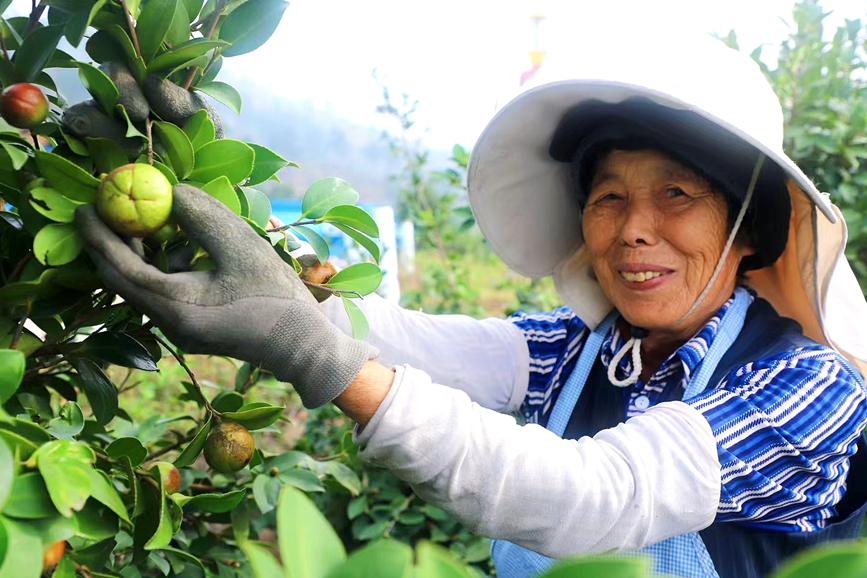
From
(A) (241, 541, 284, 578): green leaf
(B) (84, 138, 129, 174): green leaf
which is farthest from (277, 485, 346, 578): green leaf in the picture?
(B) (84, 138, 129, 174): green leaf

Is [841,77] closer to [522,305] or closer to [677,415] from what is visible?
[522,305]

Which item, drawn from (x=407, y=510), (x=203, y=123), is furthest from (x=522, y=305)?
(x=203, y=123)

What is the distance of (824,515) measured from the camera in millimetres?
1221

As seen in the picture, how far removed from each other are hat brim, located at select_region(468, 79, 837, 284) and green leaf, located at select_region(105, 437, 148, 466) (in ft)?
2.73

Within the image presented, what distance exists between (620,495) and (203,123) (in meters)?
0.68

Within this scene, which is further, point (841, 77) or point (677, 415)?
point (841, 77)

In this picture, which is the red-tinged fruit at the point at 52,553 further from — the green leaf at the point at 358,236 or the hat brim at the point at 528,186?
the hat brim at the point at 528,186

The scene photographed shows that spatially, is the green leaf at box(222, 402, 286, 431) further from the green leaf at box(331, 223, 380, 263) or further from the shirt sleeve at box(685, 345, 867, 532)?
the shirt sleeve at box(685, 345, 867, 532)

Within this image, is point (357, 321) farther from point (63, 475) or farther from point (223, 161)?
point (63, 475)

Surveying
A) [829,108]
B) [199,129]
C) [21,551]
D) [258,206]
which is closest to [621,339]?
[258,206]

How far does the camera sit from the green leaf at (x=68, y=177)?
0.68m

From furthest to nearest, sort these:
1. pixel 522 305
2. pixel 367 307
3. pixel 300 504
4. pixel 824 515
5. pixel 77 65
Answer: pixel 522 305 < pixel 367 307 < pixel 824 515 < pixel 77 65 < pixel 300 504

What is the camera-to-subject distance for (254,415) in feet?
2.81

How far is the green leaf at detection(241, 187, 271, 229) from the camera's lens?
888 mm
